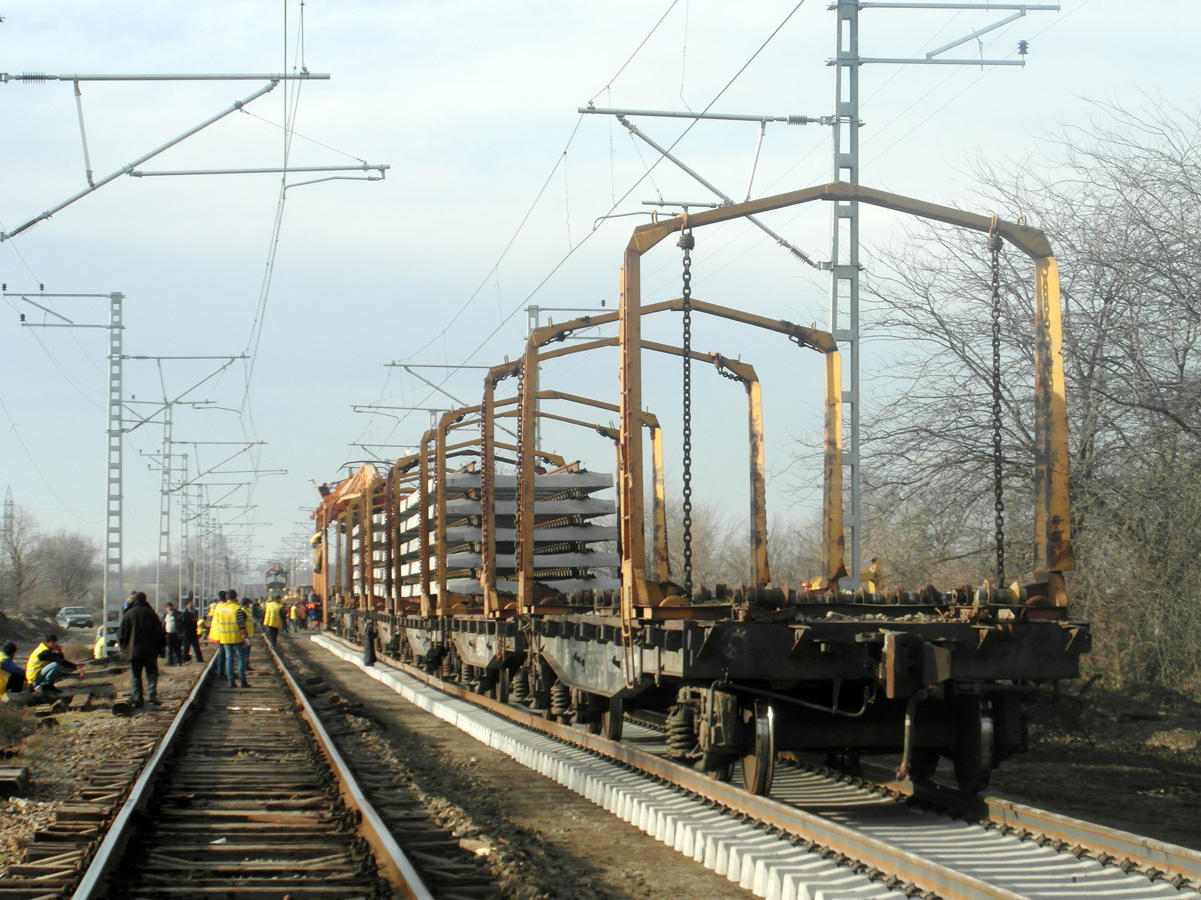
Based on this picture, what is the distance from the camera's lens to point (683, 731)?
Answer: 30.2 feet

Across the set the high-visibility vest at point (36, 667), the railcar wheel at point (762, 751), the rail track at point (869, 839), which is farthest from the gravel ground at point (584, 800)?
the high-visibility vest at point (36, 667)

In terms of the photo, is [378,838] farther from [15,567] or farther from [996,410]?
[15,567]

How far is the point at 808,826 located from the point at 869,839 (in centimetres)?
68

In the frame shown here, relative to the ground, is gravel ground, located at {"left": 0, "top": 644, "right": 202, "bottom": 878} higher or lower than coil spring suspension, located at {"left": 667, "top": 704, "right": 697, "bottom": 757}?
lower

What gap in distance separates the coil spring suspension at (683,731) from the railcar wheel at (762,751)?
2.53ft

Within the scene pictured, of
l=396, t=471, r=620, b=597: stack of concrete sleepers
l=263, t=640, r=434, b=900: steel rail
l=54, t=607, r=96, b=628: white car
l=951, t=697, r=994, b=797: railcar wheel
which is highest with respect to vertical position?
l=396, t=471, r=620, b=597: stack of concrete sleepers

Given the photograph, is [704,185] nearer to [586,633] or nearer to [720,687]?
[586,633]

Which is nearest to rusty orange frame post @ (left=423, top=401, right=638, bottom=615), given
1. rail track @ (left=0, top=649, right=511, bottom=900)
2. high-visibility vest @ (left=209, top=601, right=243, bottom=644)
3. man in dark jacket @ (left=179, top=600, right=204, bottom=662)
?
rail track @ (left=0, top=649, right=511, bottom=900)

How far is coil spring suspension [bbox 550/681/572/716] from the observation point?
13.2 m

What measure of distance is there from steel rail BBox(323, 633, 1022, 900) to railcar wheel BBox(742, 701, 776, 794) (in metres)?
0.15

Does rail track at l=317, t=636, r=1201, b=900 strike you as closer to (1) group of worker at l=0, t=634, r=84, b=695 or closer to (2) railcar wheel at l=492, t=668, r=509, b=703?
(2) railcar wheel at l=492, t=668, r=509, b=703

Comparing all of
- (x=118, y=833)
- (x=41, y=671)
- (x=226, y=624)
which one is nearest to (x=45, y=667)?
(x=41, y=671)

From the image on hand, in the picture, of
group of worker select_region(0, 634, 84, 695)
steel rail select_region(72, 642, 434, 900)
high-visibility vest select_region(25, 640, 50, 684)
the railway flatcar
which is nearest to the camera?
steel rail select_region(72, 642, 434, 900)

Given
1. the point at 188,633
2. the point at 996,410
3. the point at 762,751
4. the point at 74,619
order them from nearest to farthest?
the point at 762,751
the point at 996,410
the point at 188,633
the point at 74,619
